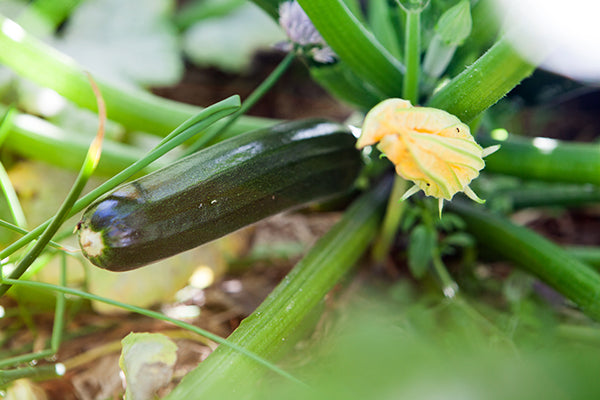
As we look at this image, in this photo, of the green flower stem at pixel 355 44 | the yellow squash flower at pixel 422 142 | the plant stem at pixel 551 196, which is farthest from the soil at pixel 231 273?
the yellow squash flower at pixel 422 142

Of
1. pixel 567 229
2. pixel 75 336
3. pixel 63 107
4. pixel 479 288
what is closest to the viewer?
pixel 75 336

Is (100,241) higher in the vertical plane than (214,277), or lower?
lower

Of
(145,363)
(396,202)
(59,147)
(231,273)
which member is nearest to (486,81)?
(396,202)

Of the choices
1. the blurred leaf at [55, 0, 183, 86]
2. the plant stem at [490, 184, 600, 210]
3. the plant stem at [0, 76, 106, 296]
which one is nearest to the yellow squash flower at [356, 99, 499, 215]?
the plant stem at [0, 76, 106, 296]

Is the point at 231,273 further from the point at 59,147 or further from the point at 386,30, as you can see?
the point at 386,30

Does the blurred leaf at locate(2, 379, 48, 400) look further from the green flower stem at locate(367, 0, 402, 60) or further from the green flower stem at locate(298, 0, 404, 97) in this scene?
the green flower stem at locate(367, 0, 402, 60)

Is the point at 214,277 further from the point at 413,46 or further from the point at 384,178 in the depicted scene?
the point at 413,46

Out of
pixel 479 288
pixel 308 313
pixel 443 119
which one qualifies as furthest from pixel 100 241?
pixel 479 288
